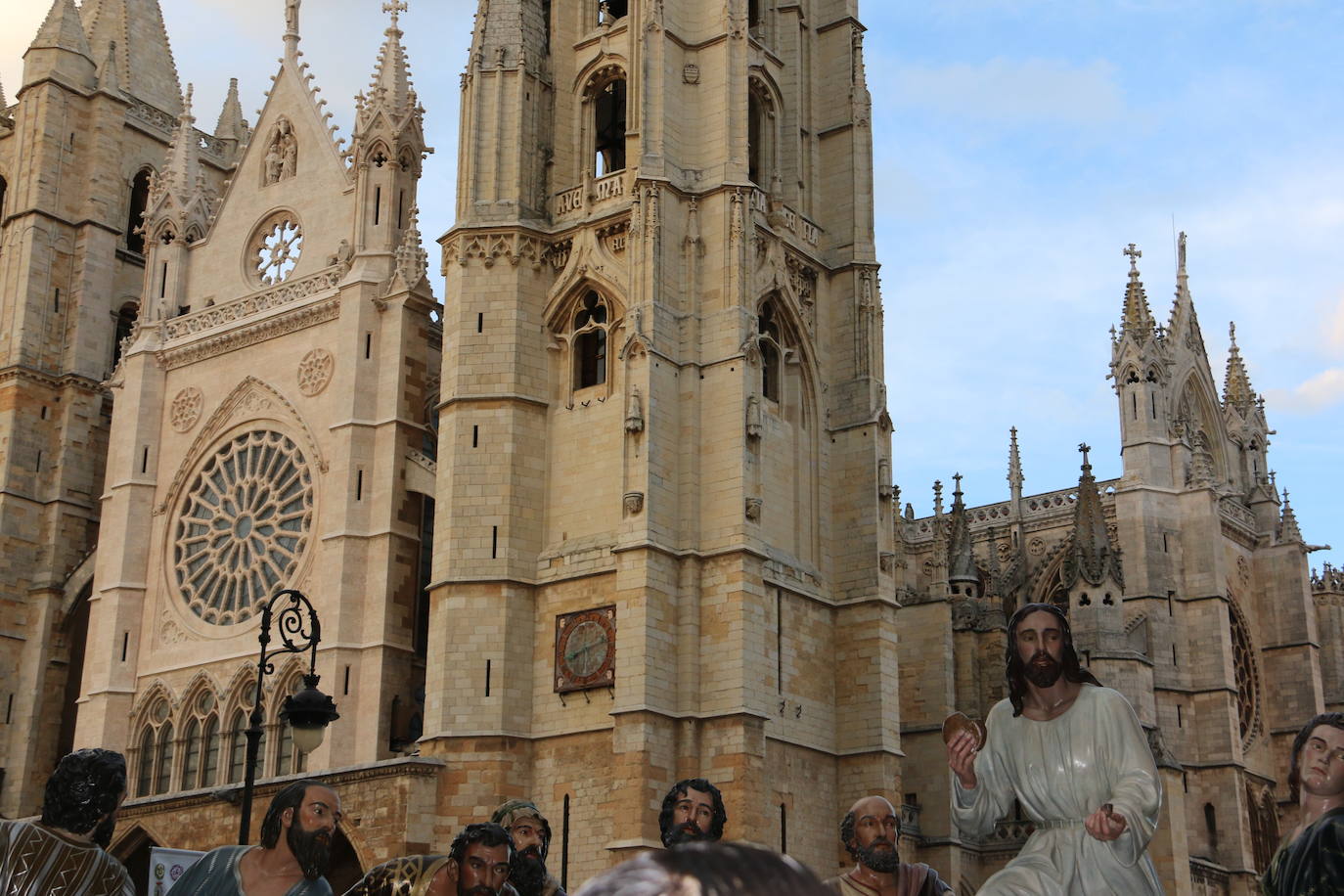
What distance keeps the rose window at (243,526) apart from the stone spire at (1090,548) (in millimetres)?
14158

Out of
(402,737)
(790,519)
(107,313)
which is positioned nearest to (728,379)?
(790,519)

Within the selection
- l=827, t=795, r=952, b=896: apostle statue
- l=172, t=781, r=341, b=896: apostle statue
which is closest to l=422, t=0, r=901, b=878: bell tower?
l=827, t=795, r=952, b=896: apostle statue

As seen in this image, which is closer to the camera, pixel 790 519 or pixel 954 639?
pixel 790 519

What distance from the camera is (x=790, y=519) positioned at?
26.5 m

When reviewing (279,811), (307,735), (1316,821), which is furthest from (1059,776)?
(307,735)

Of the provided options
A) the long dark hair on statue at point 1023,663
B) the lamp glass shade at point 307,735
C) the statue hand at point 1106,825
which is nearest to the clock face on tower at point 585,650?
the lamp glass shade at point 307,735

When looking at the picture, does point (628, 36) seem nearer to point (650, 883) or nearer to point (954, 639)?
point (954, 639)

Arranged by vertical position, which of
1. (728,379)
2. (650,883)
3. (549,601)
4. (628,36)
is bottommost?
(650,883)

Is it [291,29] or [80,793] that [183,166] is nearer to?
[291,29]

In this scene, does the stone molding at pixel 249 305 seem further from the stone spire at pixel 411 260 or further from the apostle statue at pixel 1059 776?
the apostle statue at pixel 1059 776

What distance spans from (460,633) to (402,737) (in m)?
2.79

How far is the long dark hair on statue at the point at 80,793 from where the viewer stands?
562cm

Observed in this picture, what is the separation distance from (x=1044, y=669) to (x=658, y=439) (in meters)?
18.7

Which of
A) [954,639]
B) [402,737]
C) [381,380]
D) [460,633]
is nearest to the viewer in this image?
[460,633]
